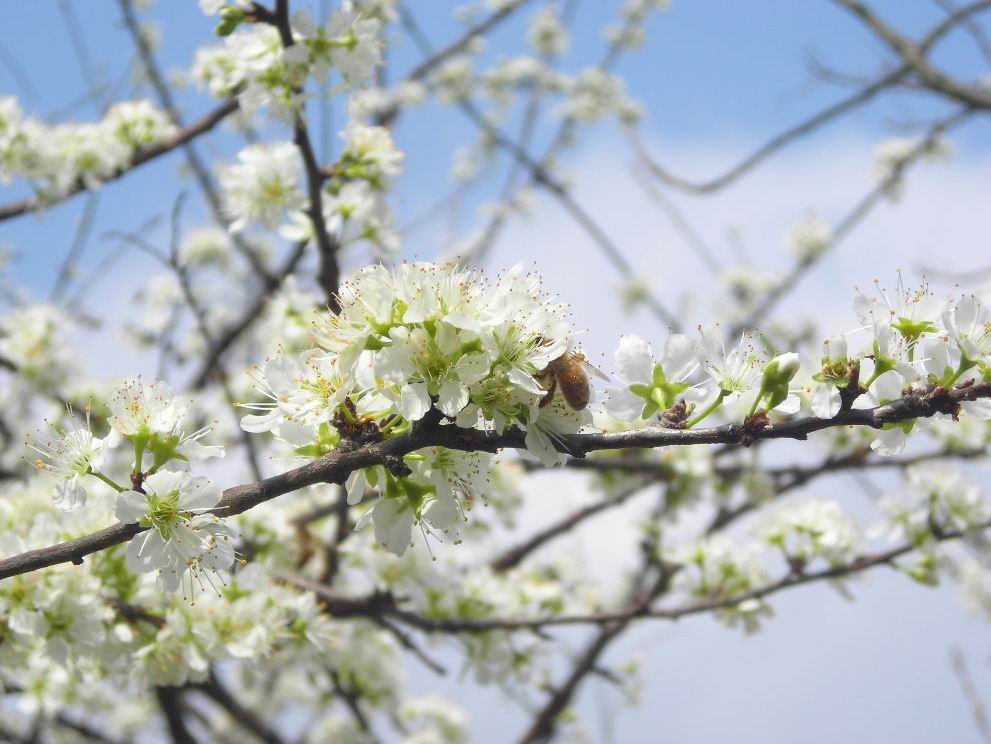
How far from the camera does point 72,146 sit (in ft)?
12.4

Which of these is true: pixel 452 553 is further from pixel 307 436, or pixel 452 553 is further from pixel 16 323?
pixel 16 323

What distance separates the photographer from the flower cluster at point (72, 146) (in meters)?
3.70

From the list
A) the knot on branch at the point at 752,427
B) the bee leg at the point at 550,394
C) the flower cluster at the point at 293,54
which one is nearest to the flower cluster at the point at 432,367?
the bee leg at the point at 550,394

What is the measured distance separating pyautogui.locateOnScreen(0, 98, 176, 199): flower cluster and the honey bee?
10.0 feet

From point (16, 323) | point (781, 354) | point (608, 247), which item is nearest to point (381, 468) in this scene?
point (781, 354)

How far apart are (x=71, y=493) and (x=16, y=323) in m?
4.09

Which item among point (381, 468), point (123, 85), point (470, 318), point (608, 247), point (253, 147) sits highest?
point (608, 247)

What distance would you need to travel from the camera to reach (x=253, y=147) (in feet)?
10.6

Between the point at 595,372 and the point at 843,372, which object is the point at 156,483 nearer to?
the point at 595,372

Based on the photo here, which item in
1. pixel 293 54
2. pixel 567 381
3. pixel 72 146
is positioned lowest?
pixel 567 381

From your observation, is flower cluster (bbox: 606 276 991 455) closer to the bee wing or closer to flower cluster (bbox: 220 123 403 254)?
the bee wing

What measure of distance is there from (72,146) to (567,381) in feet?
10.5

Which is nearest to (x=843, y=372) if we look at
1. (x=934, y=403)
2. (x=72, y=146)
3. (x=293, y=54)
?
(x=934, y=403)

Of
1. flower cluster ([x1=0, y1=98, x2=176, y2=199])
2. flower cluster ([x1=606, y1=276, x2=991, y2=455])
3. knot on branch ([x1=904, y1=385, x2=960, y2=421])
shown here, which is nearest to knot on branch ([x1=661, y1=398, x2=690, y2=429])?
flower cluster ([x1=606, y1=276, x2=991, y2=455])
